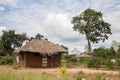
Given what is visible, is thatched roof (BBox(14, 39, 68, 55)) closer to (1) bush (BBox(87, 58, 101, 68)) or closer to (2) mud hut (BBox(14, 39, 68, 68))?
(2) mud hut (BBox(14, 39, 68, 68))

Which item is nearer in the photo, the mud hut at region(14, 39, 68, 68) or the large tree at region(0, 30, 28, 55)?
the mud hut at region(14, 39, 68, 68)

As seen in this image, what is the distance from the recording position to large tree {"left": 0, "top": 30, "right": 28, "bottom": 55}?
54469 millimetres

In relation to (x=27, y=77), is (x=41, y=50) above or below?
above

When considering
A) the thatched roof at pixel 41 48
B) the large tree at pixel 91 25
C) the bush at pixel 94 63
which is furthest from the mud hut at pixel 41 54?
the large tree at pixel 91 25

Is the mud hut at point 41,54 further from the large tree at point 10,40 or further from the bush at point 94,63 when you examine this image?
the large tree at point 10,40

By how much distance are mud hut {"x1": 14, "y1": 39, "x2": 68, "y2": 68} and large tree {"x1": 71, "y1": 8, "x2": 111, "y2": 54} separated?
16013 millimetres

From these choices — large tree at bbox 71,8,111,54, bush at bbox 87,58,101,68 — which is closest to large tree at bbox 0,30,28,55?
large tree at bbox 71,8,111,54

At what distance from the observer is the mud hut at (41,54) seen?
29.5 metres

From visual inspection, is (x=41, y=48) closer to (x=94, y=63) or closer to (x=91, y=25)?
(x=94, y=63)

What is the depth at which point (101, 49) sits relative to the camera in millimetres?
32375

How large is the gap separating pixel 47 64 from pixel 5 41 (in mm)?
25680

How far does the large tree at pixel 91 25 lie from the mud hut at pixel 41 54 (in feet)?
52.5

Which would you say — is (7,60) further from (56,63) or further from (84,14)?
(84,14)

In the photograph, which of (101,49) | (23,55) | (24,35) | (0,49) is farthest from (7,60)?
(24,35)
